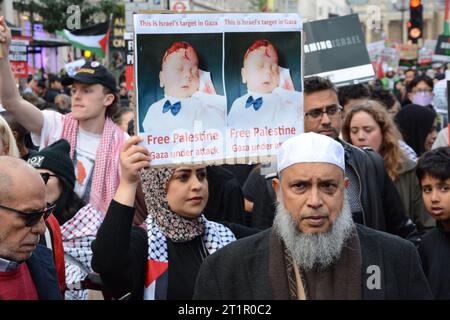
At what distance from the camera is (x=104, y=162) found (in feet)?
20.2

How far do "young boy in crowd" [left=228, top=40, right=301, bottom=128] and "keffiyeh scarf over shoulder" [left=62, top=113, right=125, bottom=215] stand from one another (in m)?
1.83

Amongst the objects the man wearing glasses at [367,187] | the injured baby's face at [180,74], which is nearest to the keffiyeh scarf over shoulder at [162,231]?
the injured baby's face at [180,74]

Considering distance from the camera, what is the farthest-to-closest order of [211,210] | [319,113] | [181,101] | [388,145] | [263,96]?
[388,145], [211,210], [319,113], [263,96], [181,101]

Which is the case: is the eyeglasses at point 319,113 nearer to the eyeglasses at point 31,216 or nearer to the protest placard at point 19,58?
the eyeglasses at point 31,216

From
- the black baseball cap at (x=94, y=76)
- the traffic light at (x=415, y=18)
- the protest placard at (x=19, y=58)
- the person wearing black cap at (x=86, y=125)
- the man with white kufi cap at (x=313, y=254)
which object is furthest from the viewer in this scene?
the traffic light at (x=415, y=18)

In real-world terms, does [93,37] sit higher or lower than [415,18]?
lower

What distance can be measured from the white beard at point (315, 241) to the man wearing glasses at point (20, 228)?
0.94 m

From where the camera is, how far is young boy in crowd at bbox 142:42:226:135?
4.18 metres

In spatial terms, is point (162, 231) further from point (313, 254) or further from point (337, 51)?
point (337, 51)

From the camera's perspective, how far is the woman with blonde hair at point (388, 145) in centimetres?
639

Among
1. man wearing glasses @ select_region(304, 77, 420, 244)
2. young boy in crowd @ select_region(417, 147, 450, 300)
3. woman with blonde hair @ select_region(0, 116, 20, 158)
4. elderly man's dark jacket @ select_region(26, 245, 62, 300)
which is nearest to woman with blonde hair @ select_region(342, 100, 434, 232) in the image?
young boy in crowd @ select_region(417, 147, 450, 300)

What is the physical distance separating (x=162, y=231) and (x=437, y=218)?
186 centimetres

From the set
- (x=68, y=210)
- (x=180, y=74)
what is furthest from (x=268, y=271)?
(x=68, y=210)
